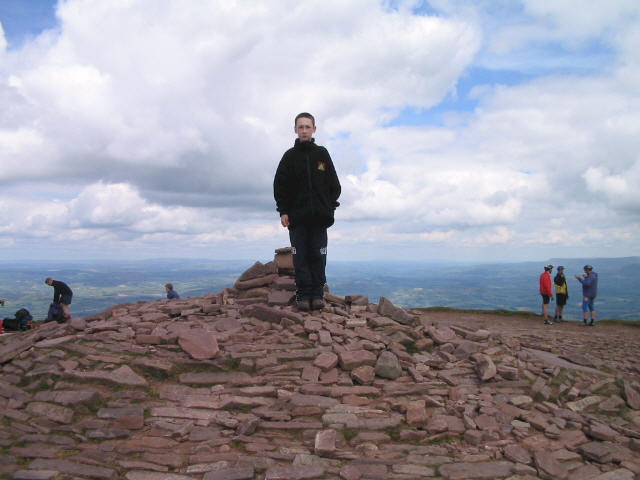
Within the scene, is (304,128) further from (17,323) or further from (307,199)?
(17,323)

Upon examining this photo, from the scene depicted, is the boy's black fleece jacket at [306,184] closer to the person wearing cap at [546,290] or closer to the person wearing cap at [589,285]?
the person wearing cap at [546,290]

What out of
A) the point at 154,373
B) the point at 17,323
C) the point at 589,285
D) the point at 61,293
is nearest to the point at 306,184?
the point at 154,373

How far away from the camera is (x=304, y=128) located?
29.3 feet

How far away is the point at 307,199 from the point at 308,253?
57.6 inches

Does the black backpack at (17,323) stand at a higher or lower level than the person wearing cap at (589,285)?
lower

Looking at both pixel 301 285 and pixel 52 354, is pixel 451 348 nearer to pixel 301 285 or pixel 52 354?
pixel 301 285

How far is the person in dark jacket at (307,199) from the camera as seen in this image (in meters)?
9.15

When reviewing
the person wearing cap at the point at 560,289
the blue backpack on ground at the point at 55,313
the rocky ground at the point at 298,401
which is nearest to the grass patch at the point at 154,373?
the rocky ground at the point at 298,401

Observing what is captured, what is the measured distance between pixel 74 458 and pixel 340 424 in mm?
3534

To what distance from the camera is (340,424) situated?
5711mm

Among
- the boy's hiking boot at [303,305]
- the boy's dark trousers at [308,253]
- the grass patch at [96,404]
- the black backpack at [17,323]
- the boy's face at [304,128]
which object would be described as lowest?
the black backpack at [17,323]

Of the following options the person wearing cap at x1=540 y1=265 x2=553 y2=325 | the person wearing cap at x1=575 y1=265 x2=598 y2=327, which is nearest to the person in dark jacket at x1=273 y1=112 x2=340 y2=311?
the person wearing cap at x1=540 y1=265 x2=553 y2=325

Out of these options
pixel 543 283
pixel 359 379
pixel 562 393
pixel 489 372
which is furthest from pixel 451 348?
pixel 543 283

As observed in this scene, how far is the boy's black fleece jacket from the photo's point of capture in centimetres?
916
